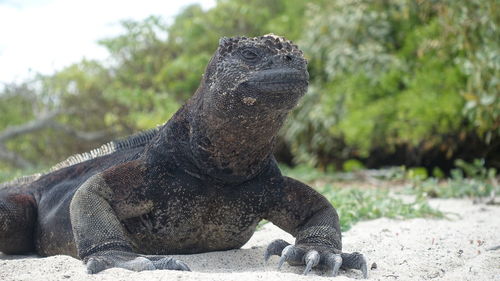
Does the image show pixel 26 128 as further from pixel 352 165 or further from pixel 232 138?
pixel 232 138

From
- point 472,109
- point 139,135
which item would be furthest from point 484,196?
point 139,135

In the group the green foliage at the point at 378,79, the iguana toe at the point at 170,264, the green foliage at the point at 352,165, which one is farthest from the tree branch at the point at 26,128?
the iguana toe at the point at 170,264

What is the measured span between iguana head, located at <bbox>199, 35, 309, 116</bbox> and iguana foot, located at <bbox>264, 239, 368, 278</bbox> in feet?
2.56

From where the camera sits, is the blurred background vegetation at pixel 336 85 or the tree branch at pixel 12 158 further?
the tree branch at pixel 12 158

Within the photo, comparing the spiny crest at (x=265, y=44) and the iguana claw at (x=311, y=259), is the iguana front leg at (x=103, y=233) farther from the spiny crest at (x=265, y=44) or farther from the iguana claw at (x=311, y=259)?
the spiny crest at (x=265, y=44)

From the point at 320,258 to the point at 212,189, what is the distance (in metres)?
0.78

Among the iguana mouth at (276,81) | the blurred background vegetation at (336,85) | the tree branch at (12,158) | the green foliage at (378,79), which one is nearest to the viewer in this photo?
the iguana mouth at (276,81)

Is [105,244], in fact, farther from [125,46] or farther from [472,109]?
[125,46]

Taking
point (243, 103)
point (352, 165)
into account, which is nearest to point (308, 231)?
point (243, 103)

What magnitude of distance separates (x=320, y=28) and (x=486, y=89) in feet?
14.0

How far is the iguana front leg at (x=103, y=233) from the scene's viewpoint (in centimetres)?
308

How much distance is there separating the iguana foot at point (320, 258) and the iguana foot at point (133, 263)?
60 cm

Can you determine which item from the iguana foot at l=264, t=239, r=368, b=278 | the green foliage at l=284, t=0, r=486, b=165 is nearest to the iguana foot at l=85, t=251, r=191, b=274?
the iguana foot at l=264, t=239, r=368, b=278

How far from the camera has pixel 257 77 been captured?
3.24m
